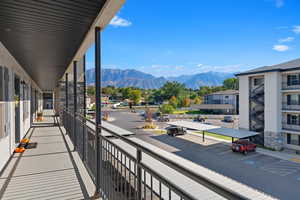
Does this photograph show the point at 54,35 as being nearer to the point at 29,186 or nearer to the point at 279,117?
the point at 29,186

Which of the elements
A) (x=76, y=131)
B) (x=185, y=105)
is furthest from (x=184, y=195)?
(x=185, y=105)

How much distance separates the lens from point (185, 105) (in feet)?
163

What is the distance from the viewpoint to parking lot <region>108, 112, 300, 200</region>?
9672 millimetres

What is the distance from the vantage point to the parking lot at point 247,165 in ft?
31.7

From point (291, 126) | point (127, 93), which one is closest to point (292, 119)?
point (291, 126)

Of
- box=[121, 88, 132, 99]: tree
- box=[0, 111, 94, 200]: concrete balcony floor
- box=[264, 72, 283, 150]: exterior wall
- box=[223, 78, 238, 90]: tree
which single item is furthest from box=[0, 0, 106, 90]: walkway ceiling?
box=[223, 78, 238, 90]: tree

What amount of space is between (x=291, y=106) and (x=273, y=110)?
1.39m

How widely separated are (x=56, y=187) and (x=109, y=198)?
117 centimetres

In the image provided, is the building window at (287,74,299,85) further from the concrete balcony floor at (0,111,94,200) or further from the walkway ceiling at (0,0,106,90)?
the concrete balcony floor at (0,111,94,200)

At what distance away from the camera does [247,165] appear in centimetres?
1238

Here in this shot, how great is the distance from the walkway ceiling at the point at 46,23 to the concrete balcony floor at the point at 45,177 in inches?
91.4

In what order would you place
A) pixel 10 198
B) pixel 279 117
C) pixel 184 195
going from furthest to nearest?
1. pixel 279 117
2. pixel 10 198
3. pixel 184 195

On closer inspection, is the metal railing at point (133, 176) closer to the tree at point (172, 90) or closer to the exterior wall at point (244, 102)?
the exterior wall at point (244, 102)

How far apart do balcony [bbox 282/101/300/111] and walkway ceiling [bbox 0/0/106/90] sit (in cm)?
1809
